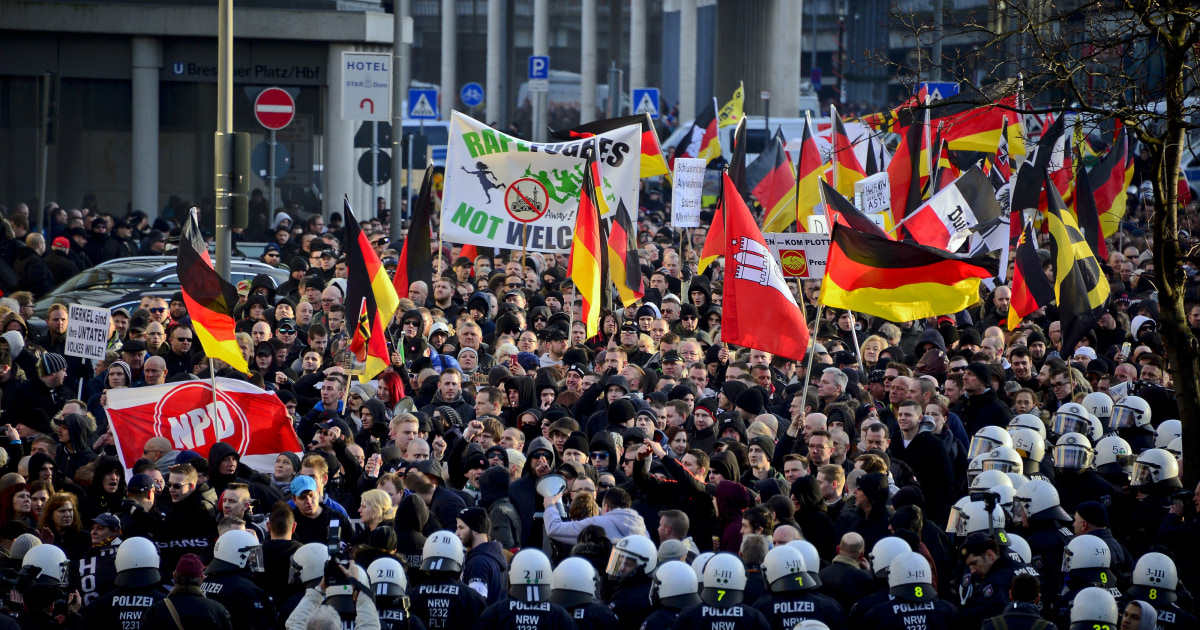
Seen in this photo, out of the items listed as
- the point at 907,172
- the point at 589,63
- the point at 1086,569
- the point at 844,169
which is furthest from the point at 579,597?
the point at 589,63

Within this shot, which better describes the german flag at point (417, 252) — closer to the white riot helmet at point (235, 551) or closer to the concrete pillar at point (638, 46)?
the white riot helmet at point (235, 551)

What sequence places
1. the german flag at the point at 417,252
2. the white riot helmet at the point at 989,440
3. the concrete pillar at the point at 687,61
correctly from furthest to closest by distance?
1. the concrete pillar at the point at 687,61
2. the german flag at the point at 417,252
3. the white riot helmet at the point at 989,440

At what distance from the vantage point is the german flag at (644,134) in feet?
55.9

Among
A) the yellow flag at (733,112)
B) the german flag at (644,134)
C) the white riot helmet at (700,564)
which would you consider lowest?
the white riot helmet at (700,564)

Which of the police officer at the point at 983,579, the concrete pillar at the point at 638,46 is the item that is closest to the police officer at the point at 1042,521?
the police officer at the point at 983,579

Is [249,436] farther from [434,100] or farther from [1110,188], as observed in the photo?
[434,100]

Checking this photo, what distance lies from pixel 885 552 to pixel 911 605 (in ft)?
1.80

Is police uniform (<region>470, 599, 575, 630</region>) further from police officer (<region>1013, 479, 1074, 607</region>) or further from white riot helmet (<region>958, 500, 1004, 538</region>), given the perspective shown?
police officer (<region>1013, 479, 1074, 607</region>)

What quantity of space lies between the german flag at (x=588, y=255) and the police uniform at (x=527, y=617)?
617cm

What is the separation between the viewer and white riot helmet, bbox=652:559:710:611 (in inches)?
293

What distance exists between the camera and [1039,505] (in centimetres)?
891

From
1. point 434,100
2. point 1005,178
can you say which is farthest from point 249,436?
point 434,100

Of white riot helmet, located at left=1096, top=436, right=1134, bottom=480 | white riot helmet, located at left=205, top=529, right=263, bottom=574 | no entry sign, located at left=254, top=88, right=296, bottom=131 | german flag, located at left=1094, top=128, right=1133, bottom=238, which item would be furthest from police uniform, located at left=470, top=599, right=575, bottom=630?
german flag, located at left=1094, top=128, right=1133, bottom=238

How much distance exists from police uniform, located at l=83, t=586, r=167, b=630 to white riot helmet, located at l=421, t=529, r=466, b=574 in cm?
130
